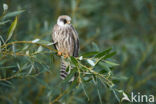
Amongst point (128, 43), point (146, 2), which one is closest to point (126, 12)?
point (146, 2)

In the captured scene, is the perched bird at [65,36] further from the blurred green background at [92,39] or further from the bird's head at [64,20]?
the blurred green background at [92,39]

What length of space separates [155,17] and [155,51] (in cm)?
127

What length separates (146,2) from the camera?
23.9 ft

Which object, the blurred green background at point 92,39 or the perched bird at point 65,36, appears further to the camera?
the blurred green background at point 92,39

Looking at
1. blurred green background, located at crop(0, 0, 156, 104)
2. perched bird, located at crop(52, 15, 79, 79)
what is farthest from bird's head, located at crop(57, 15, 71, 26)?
blurred green background, located at crop(0, 0, 156, 104)

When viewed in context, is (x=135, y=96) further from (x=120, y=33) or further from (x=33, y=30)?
(x=120, y=33)

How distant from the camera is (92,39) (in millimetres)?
5590

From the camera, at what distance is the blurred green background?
13.8 ft

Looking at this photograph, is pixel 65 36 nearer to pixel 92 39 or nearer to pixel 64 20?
pixel 64 20

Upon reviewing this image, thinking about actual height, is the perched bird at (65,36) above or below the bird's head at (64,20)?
below

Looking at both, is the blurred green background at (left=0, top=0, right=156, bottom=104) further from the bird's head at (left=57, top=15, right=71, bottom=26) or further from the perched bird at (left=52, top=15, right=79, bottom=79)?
the bird's head at (left=57, top=15, right=71, bottom=26)

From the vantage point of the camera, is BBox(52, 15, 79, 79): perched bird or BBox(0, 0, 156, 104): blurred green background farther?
BBox(0, 0, 156, 104): blurred green background

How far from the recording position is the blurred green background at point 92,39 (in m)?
4.21

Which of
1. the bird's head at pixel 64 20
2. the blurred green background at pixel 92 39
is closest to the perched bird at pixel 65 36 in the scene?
the bird's head at pixel 64 20
